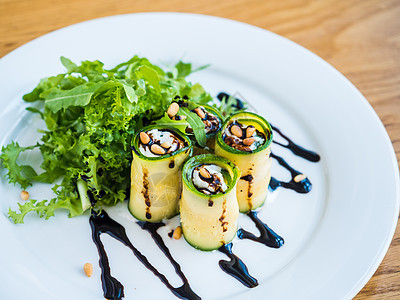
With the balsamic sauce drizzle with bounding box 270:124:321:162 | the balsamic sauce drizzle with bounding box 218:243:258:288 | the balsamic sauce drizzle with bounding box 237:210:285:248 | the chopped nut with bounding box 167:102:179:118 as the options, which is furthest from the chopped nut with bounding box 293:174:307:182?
the chopped nut with bounding box 167:102:179:118

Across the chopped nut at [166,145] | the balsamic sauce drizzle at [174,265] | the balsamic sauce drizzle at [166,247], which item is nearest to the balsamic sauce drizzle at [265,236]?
the balsamic sauce drizzle at [166,247]

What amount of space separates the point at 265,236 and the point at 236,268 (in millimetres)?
267

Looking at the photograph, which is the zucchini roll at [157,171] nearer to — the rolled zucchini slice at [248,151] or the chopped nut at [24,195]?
the rolled zucchini slice at [248,151]

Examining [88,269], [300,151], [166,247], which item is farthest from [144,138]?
[300,151]

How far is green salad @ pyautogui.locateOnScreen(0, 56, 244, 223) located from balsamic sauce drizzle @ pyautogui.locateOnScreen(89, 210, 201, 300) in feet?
0.38

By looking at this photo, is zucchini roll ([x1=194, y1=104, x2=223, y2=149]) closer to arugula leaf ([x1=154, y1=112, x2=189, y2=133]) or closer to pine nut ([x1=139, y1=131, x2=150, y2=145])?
arugula leaf ([x1=154, y1=112, x2=189, y2=133])

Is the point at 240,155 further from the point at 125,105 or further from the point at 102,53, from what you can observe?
the point at 102,53

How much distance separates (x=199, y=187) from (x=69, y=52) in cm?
168

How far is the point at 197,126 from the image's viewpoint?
2.66 metres

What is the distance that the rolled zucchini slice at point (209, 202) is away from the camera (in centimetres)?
243

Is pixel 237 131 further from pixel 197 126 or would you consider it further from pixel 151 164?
pixel 151 164

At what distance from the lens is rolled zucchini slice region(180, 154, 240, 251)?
243 centimetres

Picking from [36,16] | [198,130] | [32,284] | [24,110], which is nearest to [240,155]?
[198,130]

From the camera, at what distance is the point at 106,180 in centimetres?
285
